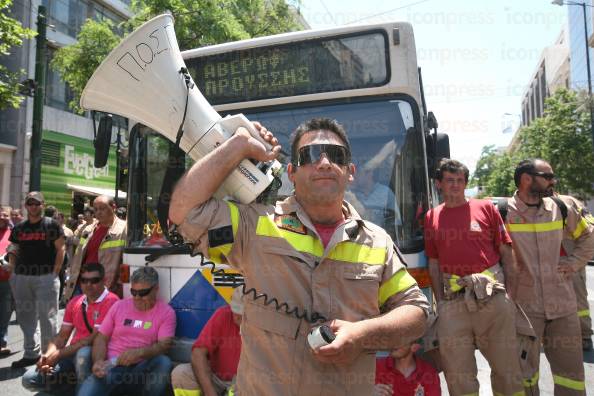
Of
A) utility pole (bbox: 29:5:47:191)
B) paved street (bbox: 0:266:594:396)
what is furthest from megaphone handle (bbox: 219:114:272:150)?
utility pole (bbox: 29:5:47:191)

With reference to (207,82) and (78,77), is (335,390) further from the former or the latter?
(78,77)

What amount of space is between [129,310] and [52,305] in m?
2.23

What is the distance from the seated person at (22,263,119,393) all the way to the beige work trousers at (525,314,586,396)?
12.4 feet

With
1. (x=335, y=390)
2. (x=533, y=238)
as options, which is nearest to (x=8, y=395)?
(x=335, y=390)

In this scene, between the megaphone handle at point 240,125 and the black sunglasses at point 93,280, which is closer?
the megaphone handle at point 240,125

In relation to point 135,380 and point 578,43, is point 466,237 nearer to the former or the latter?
point 135,380

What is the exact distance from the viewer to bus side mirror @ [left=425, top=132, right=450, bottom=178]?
4254mm

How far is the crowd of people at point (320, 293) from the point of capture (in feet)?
6.31

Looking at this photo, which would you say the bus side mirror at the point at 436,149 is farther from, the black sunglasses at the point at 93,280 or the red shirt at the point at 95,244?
the red shirt at the point at 95,244

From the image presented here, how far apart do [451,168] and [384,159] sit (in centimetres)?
52

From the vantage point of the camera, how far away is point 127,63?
7.96 feet

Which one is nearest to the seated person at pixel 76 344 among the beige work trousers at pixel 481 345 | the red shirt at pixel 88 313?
the red shirt at pixel 88 313

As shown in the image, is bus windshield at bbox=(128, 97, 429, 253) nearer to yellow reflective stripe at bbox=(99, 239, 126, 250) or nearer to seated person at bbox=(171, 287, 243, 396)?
seated person at bbox=(171, 287, 243, 396)

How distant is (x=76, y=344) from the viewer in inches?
190
